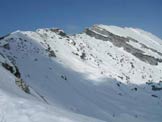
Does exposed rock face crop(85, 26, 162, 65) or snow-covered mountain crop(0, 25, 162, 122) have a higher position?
exposed rock face crop(85, 26, 162, 65)

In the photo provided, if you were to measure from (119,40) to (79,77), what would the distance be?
2734 centimetres

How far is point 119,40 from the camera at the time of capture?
5903 centimetres

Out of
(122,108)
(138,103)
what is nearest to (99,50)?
(138,103)

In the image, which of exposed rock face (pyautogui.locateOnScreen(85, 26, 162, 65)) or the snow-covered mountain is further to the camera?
exposed rock face (pyautogui.locateOnScreen(85, 26, 162, 65))

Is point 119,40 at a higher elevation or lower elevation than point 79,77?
higher

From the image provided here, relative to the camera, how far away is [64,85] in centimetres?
2753

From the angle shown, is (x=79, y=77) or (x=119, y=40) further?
(x=119, y=40)

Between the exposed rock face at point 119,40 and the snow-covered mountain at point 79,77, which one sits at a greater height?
the exposed rock face at point 119,40

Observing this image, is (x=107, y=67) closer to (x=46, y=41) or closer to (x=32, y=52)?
(x=46, y=41)

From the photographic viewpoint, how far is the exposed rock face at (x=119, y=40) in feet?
183

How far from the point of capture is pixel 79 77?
109 feet

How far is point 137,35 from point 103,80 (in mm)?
35596

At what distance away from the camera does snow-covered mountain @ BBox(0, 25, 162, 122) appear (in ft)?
32.2

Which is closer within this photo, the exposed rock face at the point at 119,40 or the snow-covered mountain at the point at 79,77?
the snow-covered mountain at the point at 79,77
